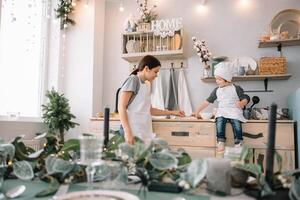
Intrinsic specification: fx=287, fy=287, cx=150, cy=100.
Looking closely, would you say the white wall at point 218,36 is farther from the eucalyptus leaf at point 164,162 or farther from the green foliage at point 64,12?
the eucalyptus leaf at point 164,162

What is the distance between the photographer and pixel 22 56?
3559mm

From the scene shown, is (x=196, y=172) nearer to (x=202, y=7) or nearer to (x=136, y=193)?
(x=136, y=193)

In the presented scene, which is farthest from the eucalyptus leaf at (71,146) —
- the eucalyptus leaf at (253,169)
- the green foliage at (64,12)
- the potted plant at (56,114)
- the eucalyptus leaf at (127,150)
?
the green foliage at (64,12)

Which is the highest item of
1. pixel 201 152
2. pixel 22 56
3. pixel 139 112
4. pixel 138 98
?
pixel 22 56

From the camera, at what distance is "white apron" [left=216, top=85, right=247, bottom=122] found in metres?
2.94

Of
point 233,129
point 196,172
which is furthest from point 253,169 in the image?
point 233,129

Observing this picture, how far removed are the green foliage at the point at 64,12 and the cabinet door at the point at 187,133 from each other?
73.9 inches

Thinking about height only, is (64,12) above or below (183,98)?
above

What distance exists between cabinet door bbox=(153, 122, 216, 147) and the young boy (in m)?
0.10

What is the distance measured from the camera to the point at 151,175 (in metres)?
0.91

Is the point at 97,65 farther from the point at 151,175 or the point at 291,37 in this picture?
the point at 151,175

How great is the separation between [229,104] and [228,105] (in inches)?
0.6

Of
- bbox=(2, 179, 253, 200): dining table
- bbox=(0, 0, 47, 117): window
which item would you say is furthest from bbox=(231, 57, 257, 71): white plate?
bbox=(2, 179, 253, 200): dining table

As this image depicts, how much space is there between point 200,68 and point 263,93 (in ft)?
2.70
